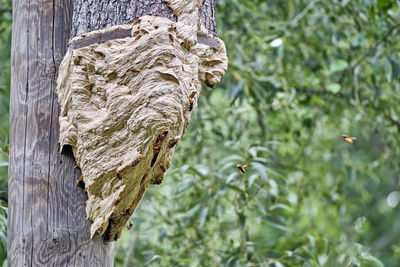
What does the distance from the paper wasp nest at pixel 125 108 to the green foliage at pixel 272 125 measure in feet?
5.36

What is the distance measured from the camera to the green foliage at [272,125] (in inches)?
157

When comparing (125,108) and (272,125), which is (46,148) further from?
(272,125)

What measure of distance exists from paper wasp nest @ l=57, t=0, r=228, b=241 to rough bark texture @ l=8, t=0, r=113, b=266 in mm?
58

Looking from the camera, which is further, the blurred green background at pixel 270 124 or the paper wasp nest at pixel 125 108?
the blurred green background at pixel 270 124

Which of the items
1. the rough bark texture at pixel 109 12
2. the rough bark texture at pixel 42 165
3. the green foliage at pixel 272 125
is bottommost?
the green foliage at pixel 272 125

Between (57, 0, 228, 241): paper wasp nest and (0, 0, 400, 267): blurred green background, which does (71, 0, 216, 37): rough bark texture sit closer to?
(57, 0, 228, 241): paper wasp nest

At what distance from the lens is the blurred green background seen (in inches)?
157

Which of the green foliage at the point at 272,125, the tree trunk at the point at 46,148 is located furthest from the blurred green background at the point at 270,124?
the tree trunk at the point at 46,148

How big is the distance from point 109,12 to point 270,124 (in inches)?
131

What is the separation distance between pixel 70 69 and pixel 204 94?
2.65 m

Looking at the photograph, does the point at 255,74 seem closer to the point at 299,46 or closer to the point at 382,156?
the point at 299,46

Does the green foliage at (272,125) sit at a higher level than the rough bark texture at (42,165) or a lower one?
lower

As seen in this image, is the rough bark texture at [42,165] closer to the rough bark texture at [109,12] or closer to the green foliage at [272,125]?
the rough bark texture at [109,12]

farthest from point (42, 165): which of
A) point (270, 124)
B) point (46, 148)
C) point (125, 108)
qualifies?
point (270, 124)
